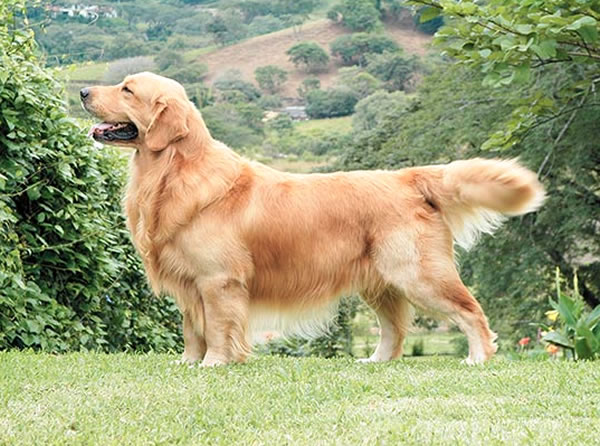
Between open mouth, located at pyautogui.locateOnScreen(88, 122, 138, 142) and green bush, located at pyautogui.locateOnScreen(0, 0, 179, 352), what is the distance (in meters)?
0.94

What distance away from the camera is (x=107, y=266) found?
8.26 meters

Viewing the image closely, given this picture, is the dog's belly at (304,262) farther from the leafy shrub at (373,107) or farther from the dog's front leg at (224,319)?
the leafy shrub at (373,107)

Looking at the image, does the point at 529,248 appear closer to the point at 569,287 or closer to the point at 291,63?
the point at 569,287

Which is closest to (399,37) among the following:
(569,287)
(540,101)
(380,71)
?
(380,71)

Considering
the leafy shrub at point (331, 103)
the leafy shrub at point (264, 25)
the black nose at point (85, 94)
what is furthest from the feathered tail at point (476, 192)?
the leafy shrub at point (264, 25)

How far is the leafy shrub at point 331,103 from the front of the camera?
3248 inches

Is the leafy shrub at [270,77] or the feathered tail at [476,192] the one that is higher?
the feathered tail at [476,192]

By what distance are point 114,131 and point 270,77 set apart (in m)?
87.9

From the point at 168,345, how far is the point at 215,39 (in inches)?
3593

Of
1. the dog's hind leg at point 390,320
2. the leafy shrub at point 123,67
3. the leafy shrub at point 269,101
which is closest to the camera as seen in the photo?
the dog's hind leg at point 390,320

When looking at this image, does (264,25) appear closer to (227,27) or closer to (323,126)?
(227,27)

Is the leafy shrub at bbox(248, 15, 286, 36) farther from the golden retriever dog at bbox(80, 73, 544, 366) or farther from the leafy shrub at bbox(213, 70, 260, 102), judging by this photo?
the golden retriever dog at bbox(80, 73, 544, 366)

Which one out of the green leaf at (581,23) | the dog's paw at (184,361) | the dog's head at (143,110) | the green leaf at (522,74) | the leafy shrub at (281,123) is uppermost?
the green leaf at (581,23)

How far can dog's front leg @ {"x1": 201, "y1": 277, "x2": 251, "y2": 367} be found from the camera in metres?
6.52
